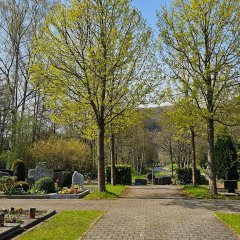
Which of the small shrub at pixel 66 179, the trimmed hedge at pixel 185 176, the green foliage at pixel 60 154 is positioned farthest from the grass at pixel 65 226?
the green foliage at pixel 60 154

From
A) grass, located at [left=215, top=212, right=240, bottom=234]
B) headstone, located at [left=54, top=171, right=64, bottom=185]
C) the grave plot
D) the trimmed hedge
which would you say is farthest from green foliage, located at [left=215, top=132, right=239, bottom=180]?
the grave plot

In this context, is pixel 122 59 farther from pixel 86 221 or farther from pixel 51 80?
pixel 86 221

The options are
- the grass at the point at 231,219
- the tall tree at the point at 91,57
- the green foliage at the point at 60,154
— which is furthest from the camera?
the green foliage at the point at 60,154

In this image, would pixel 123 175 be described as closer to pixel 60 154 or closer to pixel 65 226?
pixel 60 154

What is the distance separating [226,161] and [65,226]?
62.9 feet

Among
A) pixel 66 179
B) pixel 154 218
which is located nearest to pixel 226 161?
pixel 66 179

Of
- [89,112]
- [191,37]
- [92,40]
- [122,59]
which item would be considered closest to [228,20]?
[191,37]

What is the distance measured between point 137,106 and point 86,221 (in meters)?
8.77

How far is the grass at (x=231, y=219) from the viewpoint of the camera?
10117 millimetres

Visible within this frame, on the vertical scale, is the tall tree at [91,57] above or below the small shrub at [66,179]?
above

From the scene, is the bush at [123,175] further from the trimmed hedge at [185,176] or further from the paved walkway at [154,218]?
the paved walkway at [154,218]

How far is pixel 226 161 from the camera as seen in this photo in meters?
27.2

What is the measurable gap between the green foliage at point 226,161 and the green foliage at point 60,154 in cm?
1365

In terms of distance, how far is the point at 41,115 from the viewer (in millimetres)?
40406
